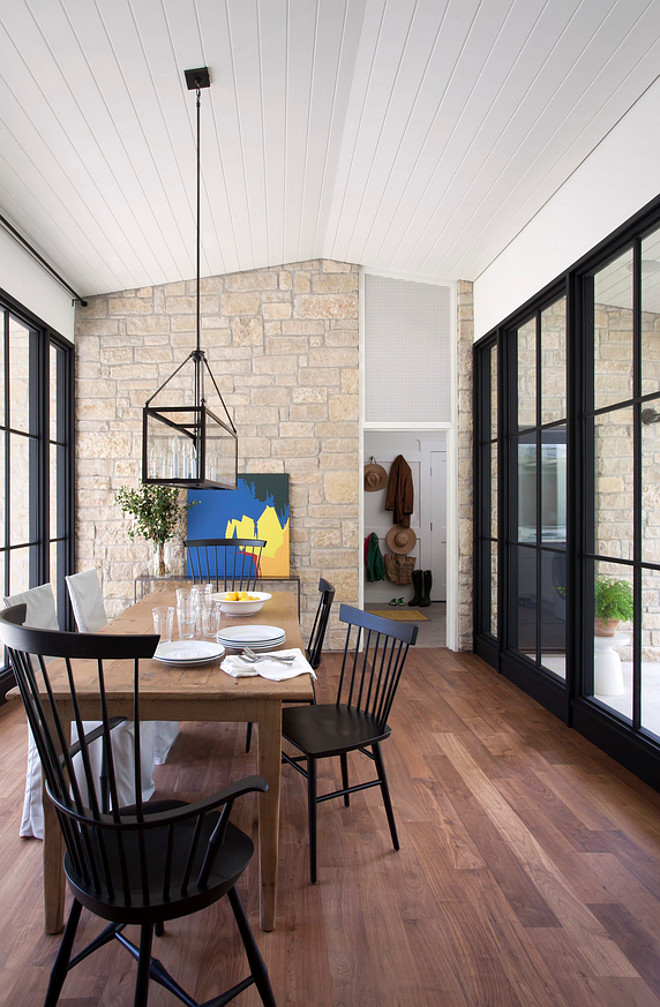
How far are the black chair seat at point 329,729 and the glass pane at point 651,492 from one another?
4.64ft

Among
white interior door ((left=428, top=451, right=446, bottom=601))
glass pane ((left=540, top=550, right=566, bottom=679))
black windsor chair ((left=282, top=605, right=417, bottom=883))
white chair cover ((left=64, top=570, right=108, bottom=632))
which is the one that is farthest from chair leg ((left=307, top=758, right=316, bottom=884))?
white interior door ((left=428, top=451, right=446, bottom=601))

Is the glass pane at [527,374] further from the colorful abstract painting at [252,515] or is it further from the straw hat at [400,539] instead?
the straw hat at [400,539]

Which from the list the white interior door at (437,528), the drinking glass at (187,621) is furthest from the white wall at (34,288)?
the white interior door at (437,528)

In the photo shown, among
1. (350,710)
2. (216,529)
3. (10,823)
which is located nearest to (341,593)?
(216,529)

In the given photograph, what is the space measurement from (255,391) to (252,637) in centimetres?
312

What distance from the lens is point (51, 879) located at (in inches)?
68.3

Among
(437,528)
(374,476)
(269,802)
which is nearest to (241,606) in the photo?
(269,802)

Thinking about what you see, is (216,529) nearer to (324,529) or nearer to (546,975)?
(324,529)

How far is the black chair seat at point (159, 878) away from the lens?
1.23 m

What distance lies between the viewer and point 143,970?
1.21 m

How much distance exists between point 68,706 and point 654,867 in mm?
1979

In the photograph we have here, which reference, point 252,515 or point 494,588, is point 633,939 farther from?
point 252,515

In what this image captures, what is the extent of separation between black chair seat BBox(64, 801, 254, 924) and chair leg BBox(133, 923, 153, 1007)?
40mm

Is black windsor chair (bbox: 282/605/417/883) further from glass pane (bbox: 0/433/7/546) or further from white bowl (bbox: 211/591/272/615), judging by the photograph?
glass pane (bbox: 0/433/7/546)
